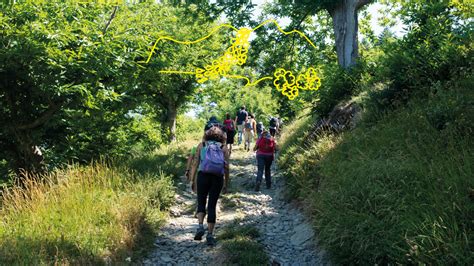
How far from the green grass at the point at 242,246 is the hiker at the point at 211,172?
1.14ft

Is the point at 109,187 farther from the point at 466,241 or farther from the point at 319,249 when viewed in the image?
the point at 466,241

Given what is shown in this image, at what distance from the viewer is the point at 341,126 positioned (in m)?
8.99

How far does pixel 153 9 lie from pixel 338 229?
20.8m

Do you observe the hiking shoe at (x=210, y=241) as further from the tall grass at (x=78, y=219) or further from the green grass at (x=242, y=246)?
the tall grass at (x=78, y=219)

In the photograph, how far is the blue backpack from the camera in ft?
18.3

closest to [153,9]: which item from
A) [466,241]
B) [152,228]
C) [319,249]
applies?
[152,228]

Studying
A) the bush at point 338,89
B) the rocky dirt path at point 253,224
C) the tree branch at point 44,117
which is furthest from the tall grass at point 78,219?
the bush at point 338,89

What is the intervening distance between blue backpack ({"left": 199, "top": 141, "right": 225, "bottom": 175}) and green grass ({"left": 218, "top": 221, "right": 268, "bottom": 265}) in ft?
3.50

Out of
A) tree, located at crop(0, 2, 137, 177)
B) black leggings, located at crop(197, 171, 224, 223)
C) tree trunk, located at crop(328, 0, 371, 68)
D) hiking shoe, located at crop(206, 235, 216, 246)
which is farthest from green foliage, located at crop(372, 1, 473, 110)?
tree, located at crop(0, 2, 137, 177)

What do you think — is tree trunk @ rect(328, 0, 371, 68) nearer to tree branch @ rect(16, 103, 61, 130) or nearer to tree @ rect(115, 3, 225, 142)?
tree @ rect(115, 3, 225, 142)

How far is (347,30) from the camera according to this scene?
40.2 feet

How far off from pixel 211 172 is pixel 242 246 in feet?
3.96

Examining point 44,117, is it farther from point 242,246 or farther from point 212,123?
point 242,246

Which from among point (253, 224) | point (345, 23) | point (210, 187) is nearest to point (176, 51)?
point (345, 23)
